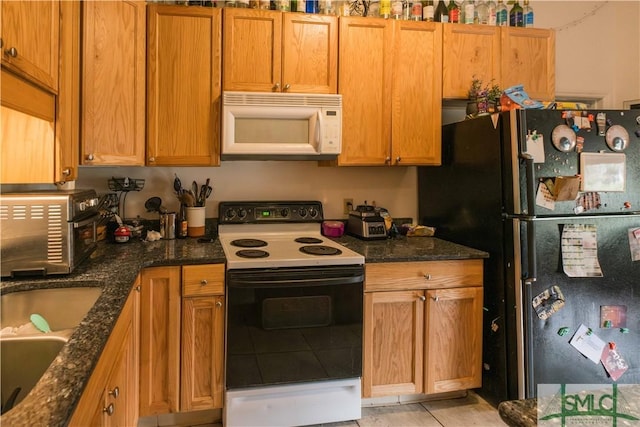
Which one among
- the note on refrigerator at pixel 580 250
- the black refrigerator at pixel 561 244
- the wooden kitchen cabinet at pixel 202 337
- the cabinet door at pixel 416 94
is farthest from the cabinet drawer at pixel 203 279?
the note on refrigerator at pixel 580 250

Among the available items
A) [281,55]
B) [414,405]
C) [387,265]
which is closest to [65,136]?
[281,55]

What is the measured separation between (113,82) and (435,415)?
244cm

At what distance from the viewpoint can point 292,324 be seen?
2115mm

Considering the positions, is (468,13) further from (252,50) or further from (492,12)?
(252,50)

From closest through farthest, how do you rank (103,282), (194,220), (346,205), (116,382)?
(116,382) < (103,282) < (194,220) < (346,205)

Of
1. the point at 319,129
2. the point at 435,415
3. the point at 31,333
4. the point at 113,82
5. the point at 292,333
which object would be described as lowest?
the point at 435,415

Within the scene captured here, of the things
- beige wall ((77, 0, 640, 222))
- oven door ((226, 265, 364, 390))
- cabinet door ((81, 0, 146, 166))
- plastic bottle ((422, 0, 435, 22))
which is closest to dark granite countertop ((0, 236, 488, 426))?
oven door ((226, 265, 364, 390))

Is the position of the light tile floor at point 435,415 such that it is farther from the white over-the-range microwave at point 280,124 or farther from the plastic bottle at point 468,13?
the plastic bottle at point 468,13

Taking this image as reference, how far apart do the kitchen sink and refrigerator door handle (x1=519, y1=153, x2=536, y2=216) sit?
1.93 metres

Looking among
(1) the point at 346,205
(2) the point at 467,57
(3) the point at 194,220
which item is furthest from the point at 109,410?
(2) the point at 467,57

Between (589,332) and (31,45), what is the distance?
105 inches

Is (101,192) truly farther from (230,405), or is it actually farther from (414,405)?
(414,405)

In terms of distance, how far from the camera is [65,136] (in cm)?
181

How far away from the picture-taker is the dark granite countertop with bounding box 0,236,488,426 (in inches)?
Result: 30.2
